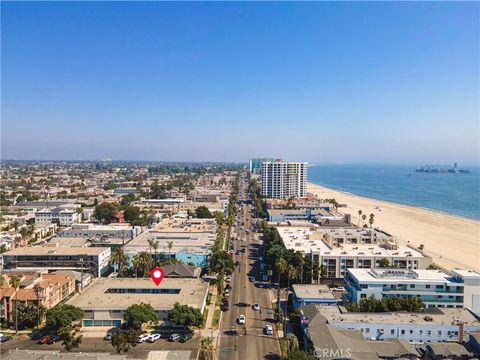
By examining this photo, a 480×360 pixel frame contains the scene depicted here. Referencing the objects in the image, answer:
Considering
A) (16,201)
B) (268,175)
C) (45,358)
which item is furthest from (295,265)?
(16,201)

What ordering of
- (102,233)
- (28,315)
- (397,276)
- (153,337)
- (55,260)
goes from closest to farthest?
(153,337), (28,315), (397,276), (55,260), (102,233)

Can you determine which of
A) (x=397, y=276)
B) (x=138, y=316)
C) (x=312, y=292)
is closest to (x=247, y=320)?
Answer: (x=312, y=292)

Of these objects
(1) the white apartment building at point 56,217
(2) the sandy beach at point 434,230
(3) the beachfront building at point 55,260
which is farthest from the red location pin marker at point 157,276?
(1) the white apartment building at point 56,217

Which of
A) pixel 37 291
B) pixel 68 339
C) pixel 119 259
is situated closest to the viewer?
pixel 68 339

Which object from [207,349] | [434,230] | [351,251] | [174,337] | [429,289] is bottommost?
[174,337]

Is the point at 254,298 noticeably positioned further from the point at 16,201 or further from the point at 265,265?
the point at 16,201

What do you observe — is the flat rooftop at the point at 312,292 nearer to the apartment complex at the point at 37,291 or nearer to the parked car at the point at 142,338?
the parked car at the point at 142,338

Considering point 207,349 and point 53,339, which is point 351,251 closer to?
point 207,349
